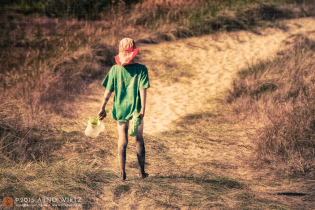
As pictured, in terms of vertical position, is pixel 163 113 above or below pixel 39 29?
below

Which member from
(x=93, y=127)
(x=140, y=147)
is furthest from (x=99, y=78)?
(x=140, y=147)

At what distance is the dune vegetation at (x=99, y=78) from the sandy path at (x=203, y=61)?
337 mm

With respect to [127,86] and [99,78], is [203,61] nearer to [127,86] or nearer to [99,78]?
[99,78]

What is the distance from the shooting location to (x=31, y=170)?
15.3ft

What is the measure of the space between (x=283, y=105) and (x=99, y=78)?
12.7 feet

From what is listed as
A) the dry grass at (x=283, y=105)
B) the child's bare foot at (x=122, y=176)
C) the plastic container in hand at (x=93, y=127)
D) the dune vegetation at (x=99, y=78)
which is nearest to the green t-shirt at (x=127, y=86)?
the plastic container in hand at (x=93, y=127)

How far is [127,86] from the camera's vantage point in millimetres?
4086

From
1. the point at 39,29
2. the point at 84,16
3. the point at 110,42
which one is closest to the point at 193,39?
the point at 110,42

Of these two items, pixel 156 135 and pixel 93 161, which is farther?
pixel 156 135

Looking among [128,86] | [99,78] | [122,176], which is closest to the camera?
[128,86]

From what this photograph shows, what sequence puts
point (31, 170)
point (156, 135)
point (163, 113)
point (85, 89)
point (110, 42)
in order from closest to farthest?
point (31, 170) → point (156, 135) → point (163, 113) → point (85, 89) → point (110, 42)

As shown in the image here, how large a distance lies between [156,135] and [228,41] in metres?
4.70

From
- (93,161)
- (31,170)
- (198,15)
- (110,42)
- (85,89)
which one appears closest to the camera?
(31,170)

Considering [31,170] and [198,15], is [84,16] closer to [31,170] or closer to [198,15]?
[198,15]
